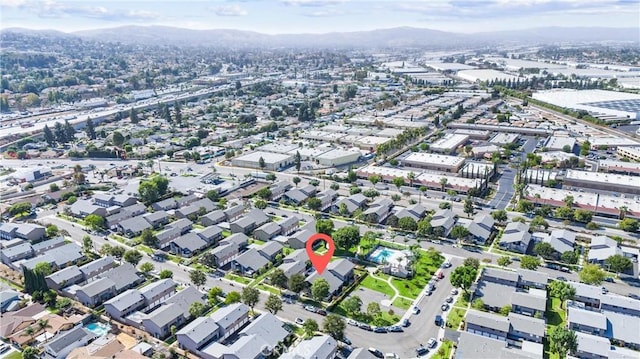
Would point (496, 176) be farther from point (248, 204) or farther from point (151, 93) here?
point (151, 93)

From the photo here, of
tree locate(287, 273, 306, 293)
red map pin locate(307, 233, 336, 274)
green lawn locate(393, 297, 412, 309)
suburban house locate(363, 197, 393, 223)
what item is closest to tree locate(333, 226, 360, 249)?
red map pin locate(307, 233, 336, 274)

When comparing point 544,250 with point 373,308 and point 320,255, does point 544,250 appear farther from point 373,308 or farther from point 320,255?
point 320,255

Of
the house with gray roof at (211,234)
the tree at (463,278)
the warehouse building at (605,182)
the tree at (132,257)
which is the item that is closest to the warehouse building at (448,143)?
the warehouse building at (605,182)

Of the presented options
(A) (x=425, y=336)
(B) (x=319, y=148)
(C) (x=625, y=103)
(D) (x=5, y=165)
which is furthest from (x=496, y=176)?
(D) (x=5, y=165)

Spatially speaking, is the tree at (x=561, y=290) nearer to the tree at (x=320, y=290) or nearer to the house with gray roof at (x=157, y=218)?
the tree at (x=320, y=290)

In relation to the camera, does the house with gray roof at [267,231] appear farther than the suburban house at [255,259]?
Yes

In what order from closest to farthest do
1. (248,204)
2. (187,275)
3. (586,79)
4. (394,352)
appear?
(394,352) < (187,275) < (248,204) < (586,79)
